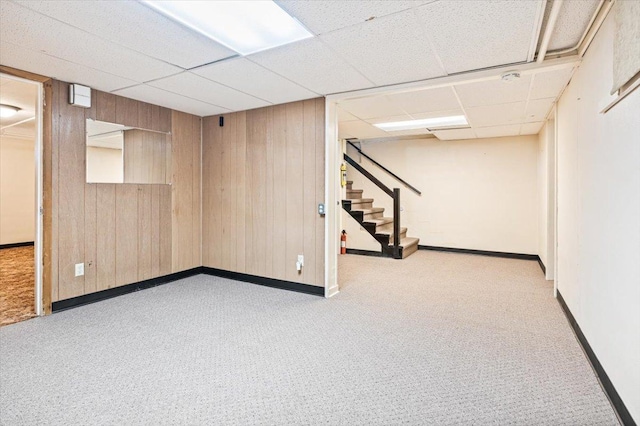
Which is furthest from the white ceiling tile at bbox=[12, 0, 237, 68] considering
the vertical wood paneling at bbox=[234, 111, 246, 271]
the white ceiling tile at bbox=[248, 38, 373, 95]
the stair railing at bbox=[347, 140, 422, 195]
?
the stair railing at bbox=[347, 140, 422, 195]

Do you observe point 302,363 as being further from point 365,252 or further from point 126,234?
point 365,252

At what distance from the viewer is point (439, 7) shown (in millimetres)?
1970

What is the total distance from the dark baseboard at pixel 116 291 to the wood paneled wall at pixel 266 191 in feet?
1.38

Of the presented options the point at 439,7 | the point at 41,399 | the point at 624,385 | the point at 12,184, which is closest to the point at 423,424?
the point at 624,385

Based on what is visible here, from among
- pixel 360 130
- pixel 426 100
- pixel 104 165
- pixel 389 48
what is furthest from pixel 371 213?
pixel 104 165

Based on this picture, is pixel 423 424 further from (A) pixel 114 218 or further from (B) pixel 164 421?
(A) pixel 114 218

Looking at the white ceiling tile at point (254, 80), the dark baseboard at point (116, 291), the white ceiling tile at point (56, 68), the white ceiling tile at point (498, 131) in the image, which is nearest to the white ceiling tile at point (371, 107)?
the white ceiling tile at point (254, 80)

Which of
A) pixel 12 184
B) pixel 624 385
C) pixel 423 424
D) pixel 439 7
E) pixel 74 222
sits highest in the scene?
pixel 439 7

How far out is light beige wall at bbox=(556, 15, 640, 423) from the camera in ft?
5.41

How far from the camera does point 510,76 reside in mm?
2908

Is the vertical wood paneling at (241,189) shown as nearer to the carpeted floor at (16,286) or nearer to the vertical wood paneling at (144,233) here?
the vertical wood paneling at (144,233)

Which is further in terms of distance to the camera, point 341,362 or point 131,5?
point 341,362

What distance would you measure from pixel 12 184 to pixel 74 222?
550 cm

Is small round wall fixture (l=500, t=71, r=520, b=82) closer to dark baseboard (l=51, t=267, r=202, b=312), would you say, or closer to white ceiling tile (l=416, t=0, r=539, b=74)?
white ceiling tile (l=416, t=0, r=539, b=74)
